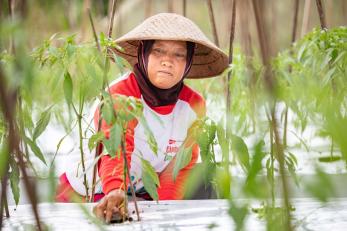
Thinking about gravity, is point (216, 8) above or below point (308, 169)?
above

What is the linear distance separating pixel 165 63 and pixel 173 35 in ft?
0.26

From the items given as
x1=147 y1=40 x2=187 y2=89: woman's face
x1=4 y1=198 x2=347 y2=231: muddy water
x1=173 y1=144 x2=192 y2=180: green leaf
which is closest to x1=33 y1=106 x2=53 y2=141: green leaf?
x1=4 y1=198 x2=347 y2=231: muddy water

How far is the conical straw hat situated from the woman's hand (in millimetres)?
405

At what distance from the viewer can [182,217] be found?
1.39m

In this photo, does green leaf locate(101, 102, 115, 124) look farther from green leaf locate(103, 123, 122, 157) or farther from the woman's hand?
the woman's hand

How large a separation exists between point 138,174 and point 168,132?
6.2 inches

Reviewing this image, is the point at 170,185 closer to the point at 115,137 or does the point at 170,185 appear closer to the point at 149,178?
the point at 149,178

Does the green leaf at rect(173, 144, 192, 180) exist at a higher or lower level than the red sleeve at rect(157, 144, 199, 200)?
higher

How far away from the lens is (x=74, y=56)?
4.77 ft

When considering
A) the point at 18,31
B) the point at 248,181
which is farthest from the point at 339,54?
the point at 18,31

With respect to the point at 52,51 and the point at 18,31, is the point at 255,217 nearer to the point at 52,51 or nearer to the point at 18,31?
the point at 52,51

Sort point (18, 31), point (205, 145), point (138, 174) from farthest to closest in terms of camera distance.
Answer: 1. point (138, 174)
2. point (205, 145)
3. point (18, 31)

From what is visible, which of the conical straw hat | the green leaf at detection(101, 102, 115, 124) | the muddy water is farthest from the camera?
the conical straw hat

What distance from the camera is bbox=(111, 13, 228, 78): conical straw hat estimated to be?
1790 mm
